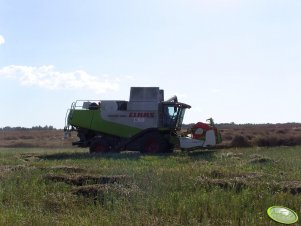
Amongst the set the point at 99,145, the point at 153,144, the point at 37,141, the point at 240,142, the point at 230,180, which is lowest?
the point at 37,141

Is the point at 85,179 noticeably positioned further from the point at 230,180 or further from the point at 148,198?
the point at 230,180

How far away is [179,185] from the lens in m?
9.91

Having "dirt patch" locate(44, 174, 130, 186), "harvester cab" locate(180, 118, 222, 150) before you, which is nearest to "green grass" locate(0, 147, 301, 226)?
"dirt patch" locate(44, 174, 130, 186)

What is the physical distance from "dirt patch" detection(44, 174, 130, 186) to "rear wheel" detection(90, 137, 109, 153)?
1282cm

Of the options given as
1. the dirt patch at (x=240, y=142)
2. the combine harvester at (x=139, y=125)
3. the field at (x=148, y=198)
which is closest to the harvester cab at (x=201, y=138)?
the combine harvester at (x=139, y=125)

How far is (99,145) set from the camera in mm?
24406

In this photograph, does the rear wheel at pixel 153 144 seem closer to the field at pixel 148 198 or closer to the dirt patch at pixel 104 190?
the field at pixel 148 198

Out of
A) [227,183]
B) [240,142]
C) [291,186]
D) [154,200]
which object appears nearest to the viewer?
[154,200]

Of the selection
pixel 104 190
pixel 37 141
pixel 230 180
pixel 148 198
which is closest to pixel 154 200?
pixel 148 198

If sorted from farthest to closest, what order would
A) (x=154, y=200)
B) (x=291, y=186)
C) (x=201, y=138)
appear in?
1. (x=201, y=138)
2. (x=291, y=186)
3. (x=154, y=200)

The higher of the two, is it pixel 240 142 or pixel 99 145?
pixel 240 142

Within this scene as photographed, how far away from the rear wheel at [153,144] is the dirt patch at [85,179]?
482 inches

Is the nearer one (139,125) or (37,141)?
(139,125)

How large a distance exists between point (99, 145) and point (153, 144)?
9.27ft
